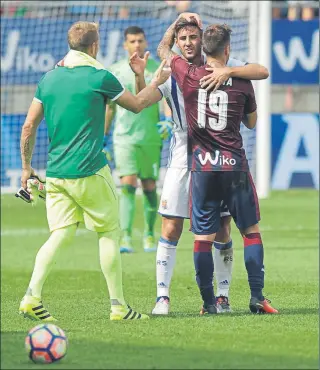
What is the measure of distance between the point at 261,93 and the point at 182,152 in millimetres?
10647

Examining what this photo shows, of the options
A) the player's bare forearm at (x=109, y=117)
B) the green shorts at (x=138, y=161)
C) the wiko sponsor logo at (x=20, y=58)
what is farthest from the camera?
the wiko sponsor logo at (x=20, y=58)

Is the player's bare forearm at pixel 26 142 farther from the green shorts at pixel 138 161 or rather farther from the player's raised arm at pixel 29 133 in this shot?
the green shorts at pixel 138 161

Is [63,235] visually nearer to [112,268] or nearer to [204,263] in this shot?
[112,268]

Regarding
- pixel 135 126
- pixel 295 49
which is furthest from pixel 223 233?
pixel 295 49

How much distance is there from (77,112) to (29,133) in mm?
411

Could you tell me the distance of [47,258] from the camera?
7957 millimetres

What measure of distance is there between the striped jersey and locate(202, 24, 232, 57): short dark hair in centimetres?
23

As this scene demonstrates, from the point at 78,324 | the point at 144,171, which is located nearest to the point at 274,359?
the point at 78,324

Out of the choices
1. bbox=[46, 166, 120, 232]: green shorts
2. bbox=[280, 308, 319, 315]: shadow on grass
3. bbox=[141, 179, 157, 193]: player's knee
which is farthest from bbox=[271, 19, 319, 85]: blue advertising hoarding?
bbox=[46, 166, 120, 232]: green shorts

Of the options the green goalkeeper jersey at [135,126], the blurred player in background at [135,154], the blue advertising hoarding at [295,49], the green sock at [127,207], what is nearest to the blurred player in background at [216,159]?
the blurred player in background at [135,154]

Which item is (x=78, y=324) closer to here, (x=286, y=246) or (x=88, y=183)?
(x=88, y=183)

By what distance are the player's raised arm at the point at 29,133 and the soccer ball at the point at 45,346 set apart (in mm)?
1961

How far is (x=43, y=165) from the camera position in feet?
63.9

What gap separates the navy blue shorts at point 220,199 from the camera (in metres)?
8.06
